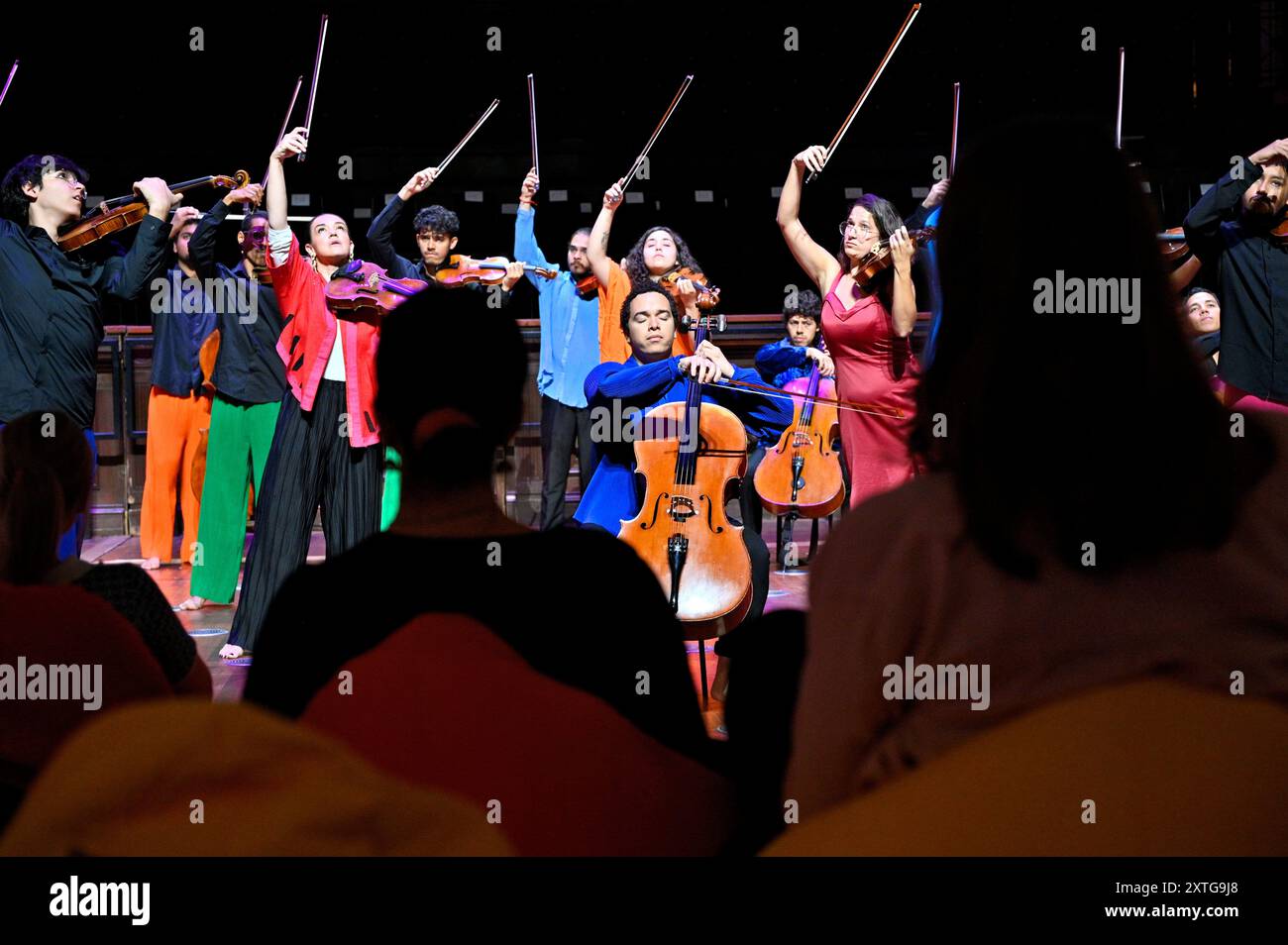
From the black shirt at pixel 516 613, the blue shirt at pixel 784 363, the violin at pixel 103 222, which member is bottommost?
the black shirt at pixel 516 613

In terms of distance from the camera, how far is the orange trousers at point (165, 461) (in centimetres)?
548

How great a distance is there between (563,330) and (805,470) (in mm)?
1223

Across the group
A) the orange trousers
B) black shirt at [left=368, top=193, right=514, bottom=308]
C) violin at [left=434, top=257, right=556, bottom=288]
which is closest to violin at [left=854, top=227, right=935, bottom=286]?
black shirt at [left=368, top=193, right=514, bottom=308]

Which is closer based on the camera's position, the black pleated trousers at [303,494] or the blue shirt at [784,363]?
the black pleated trousers at [303,494]

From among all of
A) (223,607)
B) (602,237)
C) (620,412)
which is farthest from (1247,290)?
(223,607)

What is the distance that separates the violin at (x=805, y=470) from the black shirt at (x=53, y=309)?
233 cm

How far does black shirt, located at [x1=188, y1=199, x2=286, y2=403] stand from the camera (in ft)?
15.1

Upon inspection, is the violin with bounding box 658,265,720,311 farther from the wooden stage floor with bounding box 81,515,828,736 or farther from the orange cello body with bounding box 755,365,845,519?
the wooden stage floor with bounding box 81,515,828,736

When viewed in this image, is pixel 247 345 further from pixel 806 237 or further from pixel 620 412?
pixel 806 237

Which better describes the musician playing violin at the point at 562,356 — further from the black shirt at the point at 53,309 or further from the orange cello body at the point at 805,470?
the black shirt at the point at 53,309

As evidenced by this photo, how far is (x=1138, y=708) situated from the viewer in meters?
0.89

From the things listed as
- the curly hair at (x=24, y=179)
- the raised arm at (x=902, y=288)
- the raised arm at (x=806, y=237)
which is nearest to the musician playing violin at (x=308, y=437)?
the curly hair at (x=24, y=179)
